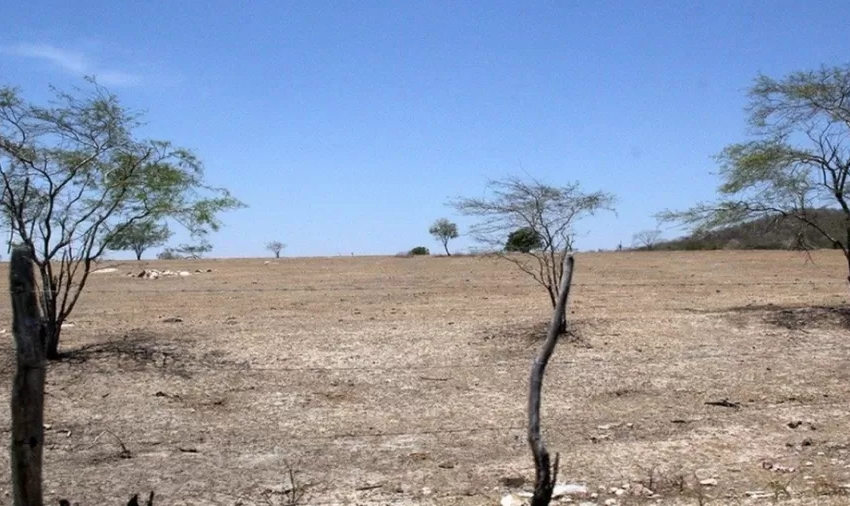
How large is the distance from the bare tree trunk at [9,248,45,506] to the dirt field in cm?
244

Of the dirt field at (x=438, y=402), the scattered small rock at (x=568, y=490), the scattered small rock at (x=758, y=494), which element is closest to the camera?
the scattered small rock at (x=758, y=494)

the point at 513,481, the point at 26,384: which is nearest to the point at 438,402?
the point at 513,481

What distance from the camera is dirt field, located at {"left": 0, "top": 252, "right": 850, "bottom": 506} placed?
22.7ft

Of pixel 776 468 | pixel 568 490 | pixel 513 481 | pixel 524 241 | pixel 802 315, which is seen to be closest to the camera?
pixel 568 490

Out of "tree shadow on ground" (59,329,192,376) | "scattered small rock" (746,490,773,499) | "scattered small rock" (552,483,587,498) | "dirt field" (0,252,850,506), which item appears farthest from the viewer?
"tree shadow on ground" (59,329,192,376)

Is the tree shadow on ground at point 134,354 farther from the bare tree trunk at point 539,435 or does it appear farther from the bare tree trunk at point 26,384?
the bare tree trunk at point 539,435

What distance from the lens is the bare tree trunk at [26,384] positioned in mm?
3953

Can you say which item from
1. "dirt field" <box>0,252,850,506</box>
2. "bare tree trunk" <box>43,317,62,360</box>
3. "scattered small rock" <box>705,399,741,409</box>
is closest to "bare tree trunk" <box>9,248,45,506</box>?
"dirt field" <box>0,252,850,506</box>

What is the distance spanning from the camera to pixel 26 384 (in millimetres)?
4016

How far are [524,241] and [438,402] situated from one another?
5.54 meters

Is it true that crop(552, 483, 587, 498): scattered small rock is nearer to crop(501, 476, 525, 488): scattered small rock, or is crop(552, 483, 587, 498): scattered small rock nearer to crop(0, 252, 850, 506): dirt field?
crop(0, 252, 850, 506): dirt field

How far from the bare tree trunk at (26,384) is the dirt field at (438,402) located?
2.44m

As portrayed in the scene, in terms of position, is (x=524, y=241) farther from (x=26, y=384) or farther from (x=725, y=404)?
(x=26, y=384)

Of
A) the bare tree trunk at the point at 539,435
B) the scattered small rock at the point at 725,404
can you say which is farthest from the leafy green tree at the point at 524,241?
the bare tree trunk at the point at 539,435
